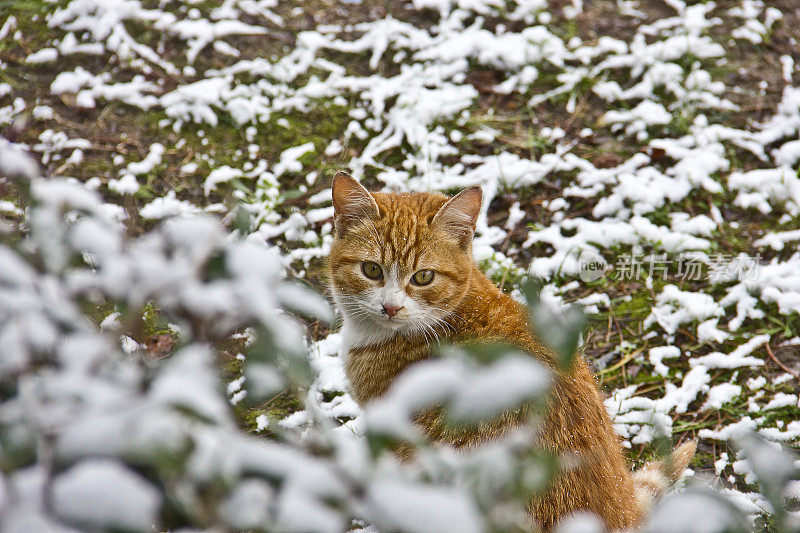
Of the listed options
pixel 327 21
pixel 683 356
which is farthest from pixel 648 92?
pixel 327 21

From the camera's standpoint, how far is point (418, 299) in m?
2.67

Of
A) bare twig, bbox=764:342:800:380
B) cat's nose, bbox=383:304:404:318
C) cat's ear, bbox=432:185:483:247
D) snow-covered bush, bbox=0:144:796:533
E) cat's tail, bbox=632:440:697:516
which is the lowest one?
bare twig, bbox=764:342:800:380

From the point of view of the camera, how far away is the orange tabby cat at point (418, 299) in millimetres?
2258

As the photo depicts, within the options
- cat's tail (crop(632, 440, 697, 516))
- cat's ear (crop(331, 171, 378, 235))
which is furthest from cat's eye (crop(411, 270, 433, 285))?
cat's tail (crop(632, 440, 697, 516))

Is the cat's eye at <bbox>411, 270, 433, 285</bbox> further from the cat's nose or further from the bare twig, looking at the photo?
the bare twig

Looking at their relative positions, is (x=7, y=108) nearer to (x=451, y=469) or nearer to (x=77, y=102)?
(x=77, y=102)

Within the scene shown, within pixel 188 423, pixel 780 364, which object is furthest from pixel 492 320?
pixel 188 423

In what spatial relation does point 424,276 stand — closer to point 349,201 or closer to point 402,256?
point 402,256

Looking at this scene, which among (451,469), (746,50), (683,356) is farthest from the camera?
(746,50)

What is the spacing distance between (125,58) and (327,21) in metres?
1.54

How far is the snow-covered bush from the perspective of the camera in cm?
78

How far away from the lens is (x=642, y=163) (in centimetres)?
398

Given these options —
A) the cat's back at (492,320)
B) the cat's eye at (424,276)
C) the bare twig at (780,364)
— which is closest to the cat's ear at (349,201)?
the cat's eye at (424,276)

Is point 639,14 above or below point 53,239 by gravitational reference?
below
